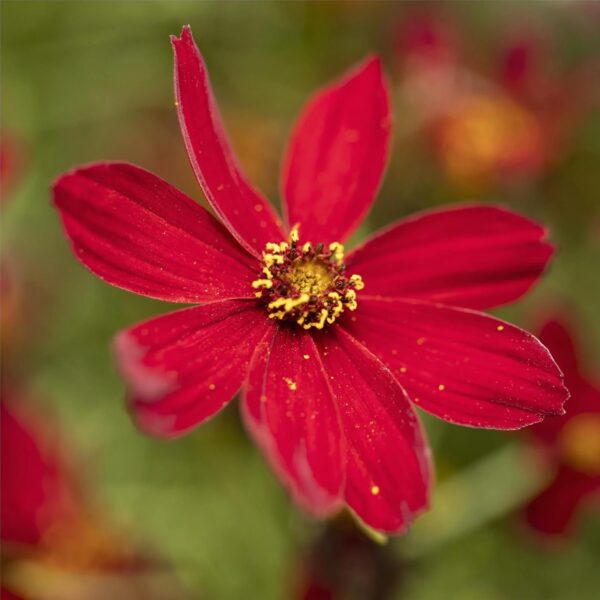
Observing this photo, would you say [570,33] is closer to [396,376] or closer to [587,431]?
[587,431]

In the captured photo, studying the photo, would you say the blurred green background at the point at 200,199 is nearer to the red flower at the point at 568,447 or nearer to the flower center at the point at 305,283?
the red flower at the point at 568,447

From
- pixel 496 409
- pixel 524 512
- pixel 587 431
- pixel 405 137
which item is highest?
pixel 496 409

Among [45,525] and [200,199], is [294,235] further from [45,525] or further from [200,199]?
[200,199]

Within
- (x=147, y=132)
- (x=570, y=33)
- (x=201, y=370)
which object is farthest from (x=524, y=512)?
(x=570, y=33)

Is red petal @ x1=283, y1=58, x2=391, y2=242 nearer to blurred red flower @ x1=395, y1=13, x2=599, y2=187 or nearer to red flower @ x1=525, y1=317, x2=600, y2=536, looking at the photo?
red flower @ x1=525, y1=317, x2=600, y2=536

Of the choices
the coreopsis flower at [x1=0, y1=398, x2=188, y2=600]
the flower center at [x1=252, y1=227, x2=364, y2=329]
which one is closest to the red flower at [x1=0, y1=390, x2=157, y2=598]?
the coreopsis flower at [x1=0, y1=398, x2=188, y2=600]

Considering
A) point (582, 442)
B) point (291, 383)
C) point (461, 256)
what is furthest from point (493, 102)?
point (291, 383)
